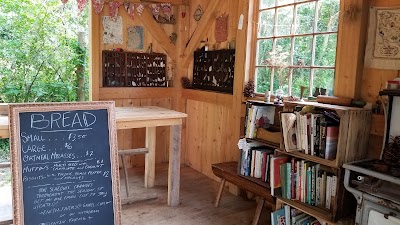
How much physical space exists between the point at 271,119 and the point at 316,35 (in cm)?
77

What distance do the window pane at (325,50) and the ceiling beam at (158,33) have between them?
2038 millimetres

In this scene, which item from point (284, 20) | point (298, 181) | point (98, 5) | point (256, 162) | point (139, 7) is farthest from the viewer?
point (139, 7)

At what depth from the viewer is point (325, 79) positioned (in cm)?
257

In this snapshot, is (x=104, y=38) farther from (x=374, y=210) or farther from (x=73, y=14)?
(x=374, y=210)

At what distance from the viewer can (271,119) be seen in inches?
112

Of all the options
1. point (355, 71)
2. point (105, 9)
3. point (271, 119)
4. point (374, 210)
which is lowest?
point (374, 210)

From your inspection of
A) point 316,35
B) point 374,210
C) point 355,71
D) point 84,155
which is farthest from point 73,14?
point 374,210

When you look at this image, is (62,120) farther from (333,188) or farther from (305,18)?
(305,18)

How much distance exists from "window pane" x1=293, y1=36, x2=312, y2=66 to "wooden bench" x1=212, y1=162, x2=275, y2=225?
1.06 meters

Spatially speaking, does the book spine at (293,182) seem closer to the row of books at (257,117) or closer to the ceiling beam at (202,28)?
the row of books at (257,117)

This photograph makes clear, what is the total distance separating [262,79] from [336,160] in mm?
1298

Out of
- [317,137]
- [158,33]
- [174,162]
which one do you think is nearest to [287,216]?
[317,137]

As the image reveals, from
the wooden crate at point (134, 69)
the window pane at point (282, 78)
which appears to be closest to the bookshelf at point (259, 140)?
the window pane at point (282, 78)

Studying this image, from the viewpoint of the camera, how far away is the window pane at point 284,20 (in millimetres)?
2867
